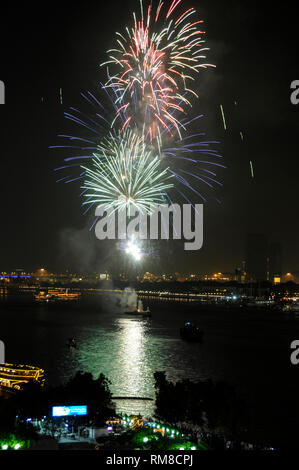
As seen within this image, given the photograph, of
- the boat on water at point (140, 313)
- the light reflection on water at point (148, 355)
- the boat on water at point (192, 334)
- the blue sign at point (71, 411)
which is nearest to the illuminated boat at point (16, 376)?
the light reflection on water at point (148, 355)

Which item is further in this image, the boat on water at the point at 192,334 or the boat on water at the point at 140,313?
the boat on water at the point at 140,313

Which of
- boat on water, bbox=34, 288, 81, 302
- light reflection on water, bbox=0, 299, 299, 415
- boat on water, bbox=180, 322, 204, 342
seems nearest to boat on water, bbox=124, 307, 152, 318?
light reflection on water, bbox=0, 299, 299, 415

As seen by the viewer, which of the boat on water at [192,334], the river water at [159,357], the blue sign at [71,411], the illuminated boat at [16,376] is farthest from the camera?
the boat on water at [192,334]

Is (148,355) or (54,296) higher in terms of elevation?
(148,355)

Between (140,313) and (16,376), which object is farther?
(140,313)

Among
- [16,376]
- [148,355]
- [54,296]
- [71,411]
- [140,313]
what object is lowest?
[54,296]

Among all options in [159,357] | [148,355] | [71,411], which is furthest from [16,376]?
[148,355]

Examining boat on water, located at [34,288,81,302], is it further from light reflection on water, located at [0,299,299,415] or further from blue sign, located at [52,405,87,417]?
blue sign, located at [52,405,87,417]

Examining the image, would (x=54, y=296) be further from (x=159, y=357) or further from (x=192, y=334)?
(x=159, y=357)

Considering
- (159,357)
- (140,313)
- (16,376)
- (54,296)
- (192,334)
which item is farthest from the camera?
(54,296)

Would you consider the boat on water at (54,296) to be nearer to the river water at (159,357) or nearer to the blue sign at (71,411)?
the river water at (159,357)
